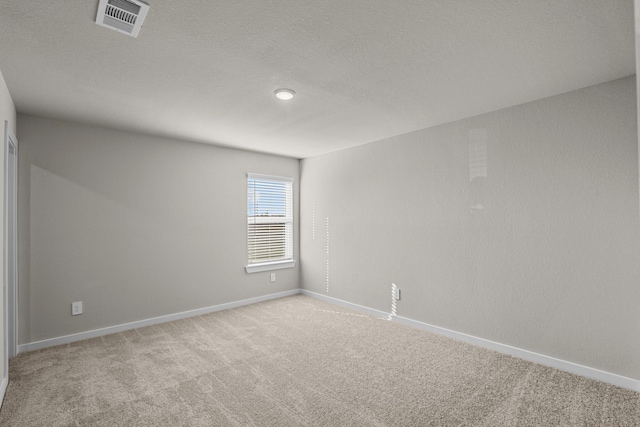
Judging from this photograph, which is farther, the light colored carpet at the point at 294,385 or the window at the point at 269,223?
the window at the point at 269,223

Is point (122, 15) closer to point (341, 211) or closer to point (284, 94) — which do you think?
point (284, 94)

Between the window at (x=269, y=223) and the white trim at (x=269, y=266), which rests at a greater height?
the window at (x=269, y=223)

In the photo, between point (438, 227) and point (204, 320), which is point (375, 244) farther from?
point (204, 320)

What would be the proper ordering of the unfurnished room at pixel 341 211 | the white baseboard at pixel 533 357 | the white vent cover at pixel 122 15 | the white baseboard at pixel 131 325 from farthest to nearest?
the white baseboard at pixel 131 325
the white baseboard at pixel 533 357
the unfurnished room at pixel 341 211
the white vent cover at pixel 122 15

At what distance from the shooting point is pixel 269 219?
4.89 metres

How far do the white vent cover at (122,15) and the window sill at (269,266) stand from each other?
337cm

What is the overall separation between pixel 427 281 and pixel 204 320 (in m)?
2.68

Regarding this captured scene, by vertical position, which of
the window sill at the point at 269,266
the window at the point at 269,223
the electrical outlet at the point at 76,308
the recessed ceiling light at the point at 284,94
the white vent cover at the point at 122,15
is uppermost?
the white vent cover at the point at 122,15

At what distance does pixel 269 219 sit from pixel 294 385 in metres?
2.86

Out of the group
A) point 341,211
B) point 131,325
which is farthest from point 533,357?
point 131,325

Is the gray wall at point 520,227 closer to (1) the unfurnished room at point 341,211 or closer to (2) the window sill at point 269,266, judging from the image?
(1) the unfurnished room at point 341,211

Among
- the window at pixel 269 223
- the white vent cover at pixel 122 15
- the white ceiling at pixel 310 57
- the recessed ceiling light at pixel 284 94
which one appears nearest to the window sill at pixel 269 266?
the window at pixel 269 223

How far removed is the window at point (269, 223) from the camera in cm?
469

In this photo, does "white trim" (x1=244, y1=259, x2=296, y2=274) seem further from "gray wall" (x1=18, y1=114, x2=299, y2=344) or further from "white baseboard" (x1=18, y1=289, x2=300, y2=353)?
"white baseboard" (x1=18, y1=289, x2=300, y2=353)
